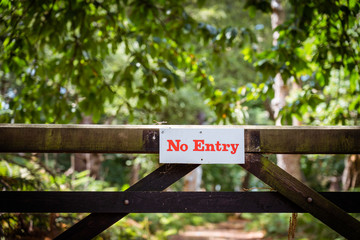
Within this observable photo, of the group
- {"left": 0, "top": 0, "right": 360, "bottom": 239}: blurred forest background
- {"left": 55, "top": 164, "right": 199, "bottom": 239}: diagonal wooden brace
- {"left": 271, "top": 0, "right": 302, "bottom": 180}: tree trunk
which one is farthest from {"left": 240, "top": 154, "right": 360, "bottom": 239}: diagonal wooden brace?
{"left": 271, "top": 0, "right": 302, "bottom": 180}: tree trunk

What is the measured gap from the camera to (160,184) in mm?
1899

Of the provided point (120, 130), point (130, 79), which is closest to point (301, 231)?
point (130, 79)

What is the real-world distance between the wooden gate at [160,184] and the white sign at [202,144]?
6cm

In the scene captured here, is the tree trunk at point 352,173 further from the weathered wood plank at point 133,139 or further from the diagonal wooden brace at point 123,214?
the diagonal wooden brace at point 123,214

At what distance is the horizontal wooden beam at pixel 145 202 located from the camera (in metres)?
1.87

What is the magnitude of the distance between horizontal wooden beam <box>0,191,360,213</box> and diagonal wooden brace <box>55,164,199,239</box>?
0.13 feet

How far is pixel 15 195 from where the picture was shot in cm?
188

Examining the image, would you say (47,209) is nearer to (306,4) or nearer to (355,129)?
(355,129)

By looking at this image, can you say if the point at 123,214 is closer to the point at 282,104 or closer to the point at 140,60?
the point at 140,60

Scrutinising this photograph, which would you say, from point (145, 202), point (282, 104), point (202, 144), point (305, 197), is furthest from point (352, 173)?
point (145, 202)

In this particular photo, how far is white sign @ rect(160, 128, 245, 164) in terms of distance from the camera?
6.09 feet

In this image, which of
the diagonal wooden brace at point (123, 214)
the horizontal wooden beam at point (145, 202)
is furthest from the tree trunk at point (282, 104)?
the diagonal wooden brace at point (123, 214)

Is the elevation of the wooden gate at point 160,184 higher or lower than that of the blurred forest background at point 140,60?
lower

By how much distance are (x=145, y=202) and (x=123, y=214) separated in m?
0.15
